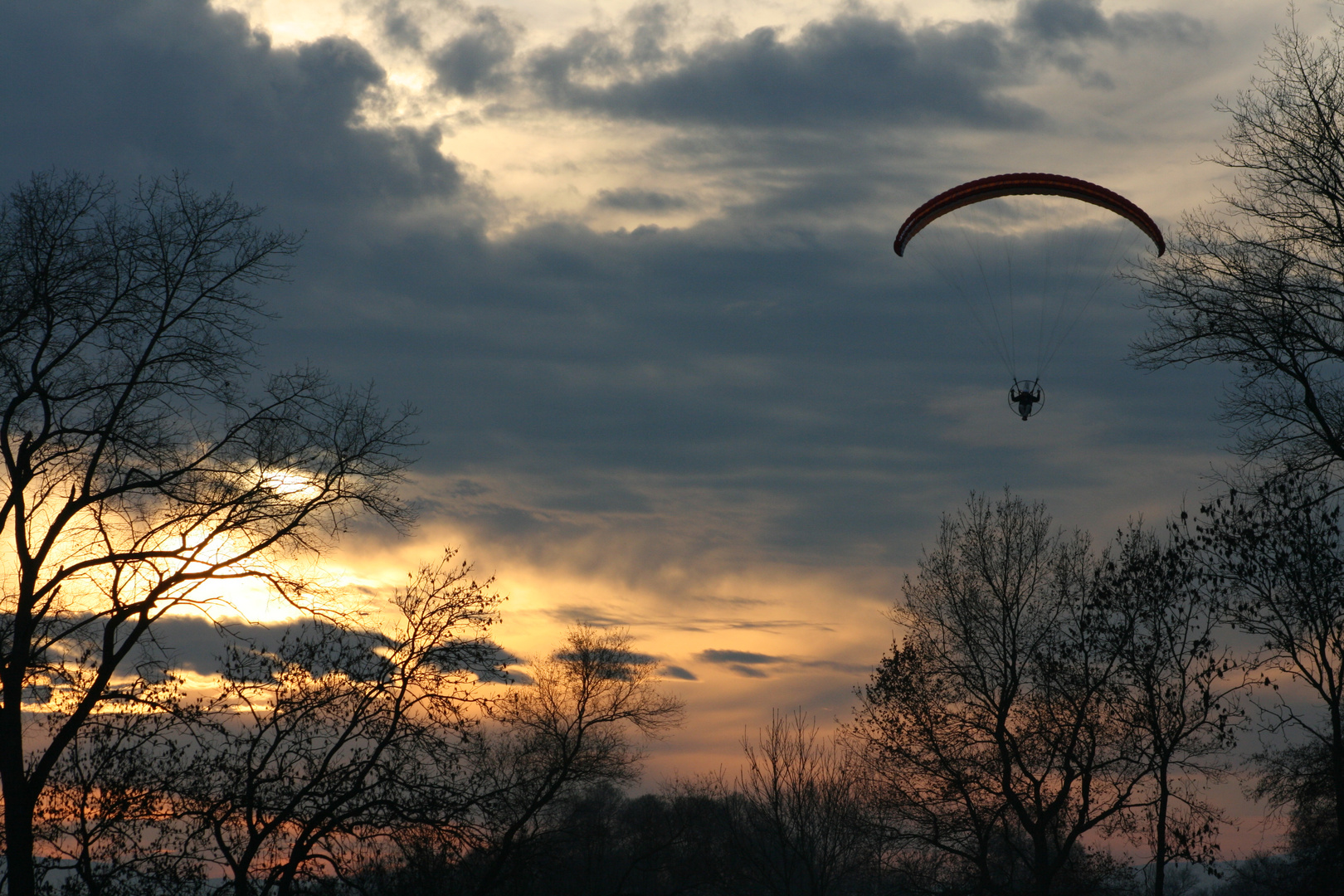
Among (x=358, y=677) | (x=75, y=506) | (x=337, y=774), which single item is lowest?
(x=337, y=774)

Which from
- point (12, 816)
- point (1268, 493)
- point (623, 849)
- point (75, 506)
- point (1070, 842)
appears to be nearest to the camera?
point (12, 816)

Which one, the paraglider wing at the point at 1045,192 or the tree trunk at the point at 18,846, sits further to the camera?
the paraglider wing at the point at 1045,192

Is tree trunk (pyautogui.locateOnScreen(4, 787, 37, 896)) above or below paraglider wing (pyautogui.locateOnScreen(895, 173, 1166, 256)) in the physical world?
below

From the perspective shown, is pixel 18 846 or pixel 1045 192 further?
pixel 1045 192

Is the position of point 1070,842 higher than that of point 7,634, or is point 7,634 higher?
point 7,634

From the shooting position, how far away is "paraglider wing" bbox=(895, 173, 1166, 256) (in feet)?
88.5

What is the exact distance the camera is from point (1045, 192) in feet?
89.5

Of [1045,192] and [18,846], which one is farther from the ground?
[1045,192]

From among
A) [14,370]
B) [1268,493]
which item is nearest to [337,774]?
[14,370]

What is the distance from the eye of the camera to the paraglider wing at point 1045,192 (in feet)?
88.5

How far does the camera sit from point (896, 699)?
3353 cm

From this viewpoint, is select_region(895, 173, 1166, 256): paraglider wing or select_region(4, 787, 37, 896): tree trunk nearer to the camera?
select_region(4, 787, 37, 896): tree trunk

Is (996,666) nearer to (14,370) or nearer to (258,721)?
(258,721)

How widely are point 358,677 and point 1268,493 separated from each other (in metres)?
14.3
